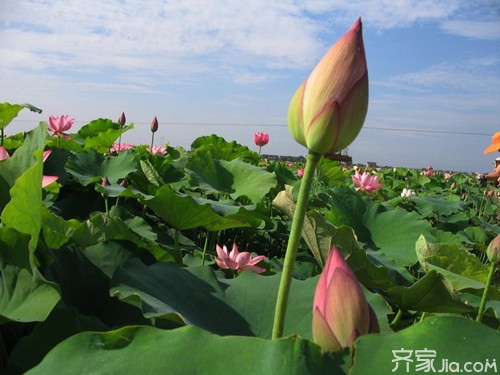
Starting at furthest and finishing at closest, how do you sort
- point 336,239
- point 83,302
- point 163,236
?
point 163,236
point 336,239
point 83,302

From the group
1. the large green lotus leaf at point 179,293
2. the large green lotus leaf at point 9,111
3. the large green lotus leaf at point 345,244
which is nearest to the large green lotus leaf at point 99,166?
the large green lotus leaf at point 9,111

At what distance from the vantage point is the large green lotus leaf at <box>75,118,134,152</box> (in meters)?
2.92

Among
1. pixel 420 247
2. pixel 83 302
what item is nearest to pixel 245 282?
pixel 83 302

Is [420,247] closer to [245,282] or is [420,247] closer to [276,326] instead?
[245,282]

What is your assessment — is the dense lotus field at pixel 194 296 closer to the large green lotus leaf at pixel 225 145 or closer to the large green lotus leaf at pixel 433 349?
the large green lotus leaf at pixel 433 349

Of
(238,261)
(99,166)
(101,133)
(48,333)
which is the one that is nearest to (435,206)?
(99,166)

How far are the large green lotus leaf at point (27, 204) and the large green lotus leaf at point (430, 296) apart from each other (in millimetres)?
520

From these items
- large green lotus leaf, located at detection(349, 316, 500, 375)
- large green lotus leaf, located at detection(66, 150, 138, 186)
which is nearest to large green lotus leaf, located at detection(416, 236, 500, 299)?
large green lotus leaf, located at detection(349, 316, 500, 375)

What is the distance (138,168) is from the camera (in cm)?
201

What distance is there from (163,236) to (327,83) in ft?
4.33

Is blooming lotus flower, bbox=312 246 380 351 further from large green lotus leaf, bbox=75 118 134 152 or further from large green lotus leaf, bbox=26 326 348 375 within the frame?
large green lotus leaf, bbox=75 118 134 152

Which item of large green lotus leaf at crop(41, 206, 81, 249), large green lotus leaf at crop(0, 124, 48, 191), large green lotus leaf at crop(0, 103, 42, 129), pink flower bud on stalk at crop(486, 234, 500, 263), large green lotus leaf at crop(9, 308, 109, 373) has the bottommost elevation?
large green lotus leaf at crop(9, 308, 109, 373)

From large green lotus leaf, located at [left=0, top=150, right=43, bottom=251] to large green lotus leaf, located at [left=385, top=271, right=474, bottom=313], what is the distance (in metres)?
0.52

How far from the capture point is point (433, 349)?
415mm
